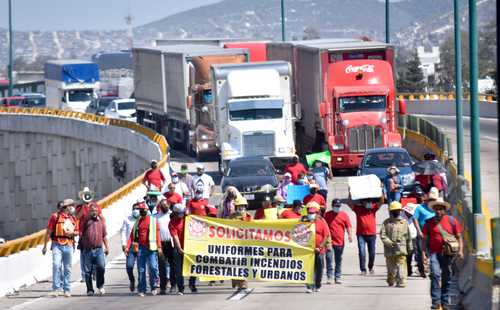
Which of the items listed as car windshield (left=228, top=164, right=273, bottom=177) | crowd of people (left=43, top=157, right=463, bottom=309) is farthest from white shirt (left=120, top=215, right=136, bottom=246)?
car windshield (left=228, top=164, right=273, bottom=177)

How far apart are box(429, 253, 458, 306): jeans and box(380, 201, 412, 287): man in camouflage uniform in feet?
8.74

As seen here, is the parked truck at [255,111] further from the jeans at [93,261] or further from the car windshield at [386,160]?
the jeans at [93,261]

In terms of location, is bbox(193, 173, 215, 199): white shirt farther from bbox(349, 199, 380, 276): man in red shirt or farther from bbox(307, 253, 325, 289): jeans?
bbox(307, 253, 325, 289): jeans

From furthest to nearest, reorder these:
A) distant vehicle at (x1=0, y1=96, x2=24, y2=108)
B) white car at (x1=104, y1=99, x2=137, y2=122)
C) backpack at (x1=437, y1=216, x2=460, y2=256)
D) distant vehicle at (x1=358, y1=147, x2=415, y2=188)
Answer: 1. distant vehicle at (x1=0, y1=96, x2=24, y2=108)
2. white car at (x1=104, y1=99, x2=137, y2=122)
3. distant vehicle at (x1=358, y1=147, x2=415, y2=188)
4. backpack at (x1=437, y1=216, x2=460, y2=256)

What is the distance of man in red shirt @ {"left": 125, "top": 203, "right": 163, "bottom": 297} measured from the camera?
20.6m

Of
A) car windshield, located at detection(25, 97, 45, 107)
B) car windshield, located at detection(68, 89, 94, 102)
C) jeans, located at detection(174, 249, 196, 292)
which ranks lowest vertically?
jeans, located at detection(174, 249, 196, 292)

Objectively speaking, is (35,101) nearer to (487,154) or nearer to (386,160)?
(487,154)

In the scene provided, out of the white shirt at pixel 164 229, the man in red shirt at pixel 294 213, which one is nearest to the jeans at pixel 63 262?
the white shirt at pixel 164 229

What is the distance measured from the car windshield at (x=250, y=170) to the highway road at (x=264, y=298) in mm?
10791

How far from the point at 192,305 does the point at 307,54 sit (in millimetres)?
28021

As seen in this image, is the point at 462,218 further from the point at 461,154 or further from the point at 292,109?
the point at 292,109

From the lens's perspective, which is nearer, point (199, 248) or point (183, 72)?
point (199, 248)

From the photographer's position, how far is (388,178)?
28.3 meters

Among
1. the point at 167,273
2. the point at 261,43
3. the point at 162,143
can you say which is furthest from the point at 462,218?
the point at 261,43
